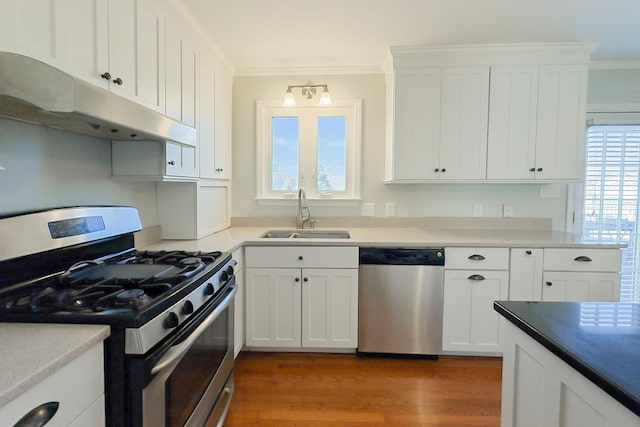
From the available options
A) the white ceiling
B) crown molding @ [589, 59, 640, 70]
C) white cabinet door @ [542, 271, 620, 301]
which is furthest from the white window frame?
crown molding @ [589, 59, 640, 70]

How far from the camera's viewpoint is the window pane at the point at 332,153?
309 centimetres

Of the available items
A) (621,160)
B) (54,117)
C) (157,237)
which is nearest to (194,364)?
(54,117)

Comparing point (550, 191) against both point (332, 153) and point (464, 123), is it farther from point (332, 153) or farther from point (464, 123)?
point (332, 153)

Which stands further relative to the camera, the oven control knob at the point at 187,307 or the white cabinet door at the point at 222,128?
the white cabinet door at the point at 222,128

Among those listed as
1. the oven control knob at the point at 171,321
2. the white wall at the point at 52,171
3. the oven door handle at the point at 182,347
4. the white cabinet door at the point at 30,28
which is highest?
the white cabinet door at the point at 30,28

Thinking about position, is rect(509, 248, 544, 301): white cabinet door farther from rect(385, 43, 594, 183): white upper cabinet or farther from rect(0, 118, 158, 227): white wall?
rect(0, 118, 158, 227): white wall

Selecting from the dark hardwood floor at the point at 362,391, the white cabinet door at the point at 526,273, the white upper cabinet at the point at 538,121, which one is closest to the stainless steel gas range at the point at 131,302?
the dark hardwood floor at the point at 362,391

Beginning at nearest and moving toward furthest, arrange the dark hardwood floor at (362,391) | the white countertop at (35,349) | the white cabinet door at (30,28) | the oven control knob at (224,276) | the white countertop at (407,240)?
the white countertop at (35,349), the white cabinet door at (30,28), the oven control knob at (224,276), the dark hardwood floor at (362,391), the white countertop at (407,240)

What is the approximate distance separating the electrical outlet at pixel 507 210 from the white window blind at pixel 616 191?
613 mm

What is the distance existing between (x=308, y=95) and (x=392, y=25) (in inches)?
37.8

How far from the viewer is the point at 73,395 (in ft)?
2.77

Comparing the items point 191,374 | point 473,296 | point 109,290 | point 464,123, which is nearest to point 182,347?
point 191,374

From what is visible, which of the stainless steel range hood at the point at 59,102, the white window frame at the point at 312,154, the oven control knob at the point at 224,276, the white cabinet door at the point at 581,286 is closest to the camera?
the stainless steel range hood at the point at 59,102

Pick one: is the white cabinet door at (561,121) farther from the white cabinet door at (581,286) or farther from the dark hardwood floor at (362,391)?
the dark hardwood floor at (362,391)
